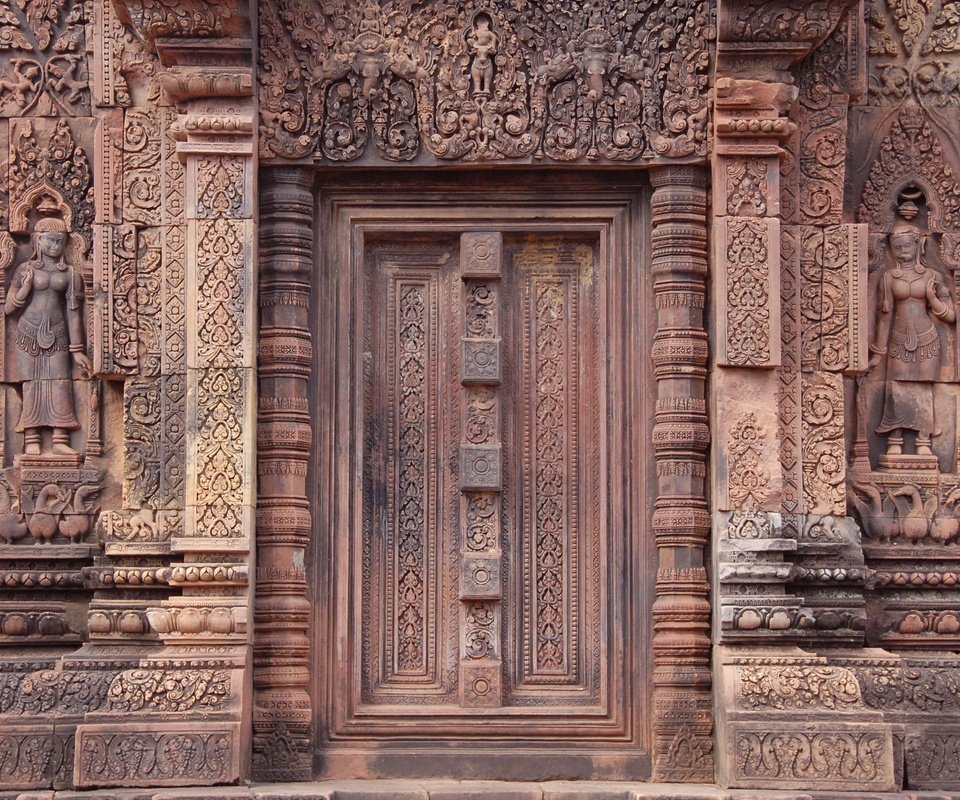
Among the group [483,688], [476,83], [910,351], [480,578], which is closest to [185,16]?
[476,83]

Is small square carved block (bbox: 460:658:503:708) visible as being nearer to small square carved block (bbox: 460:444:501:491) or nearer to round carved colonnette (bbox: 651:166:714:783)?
round carved colonnette (bbox: 651:166:714:783)

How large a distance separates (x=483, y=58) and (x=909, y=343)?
2.75 m

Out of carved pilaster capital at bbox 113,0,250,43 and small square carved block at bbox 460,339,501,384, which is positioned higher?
carved pilaster capital at bbox 113,0,250,43

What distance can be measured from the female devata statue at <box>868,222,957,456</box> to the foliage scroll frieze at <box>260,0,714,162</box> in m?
1.34

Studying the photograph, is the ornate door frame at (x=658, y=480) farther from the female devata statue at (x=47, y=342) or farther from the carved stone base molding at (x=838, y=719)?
the female devata statue at (x=47, y=342)

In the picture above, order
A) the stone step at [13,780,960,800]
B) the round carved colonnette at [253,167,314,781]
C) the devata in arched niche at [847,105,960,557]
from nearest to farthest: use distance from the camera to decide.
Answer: the stone step at [13,780,960,800], the round carved colonnette at [253,167,314,781], the devata in arched niche at [847,105,960,557]

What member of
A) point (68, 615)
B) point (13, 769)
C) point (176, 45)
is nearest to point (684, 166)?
point (176, 45)

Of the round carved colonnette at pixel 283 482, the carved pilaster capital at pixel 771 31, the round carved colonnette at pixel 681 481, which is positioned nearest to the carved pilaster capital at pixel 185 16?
the round carved colonnette at pixel 283 482

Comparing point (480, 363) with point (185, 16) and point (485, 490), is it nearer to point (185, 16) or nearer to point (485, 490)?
point (485, 490)

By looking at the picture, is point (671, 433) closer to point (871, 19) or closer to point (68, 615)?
point (871, 19)

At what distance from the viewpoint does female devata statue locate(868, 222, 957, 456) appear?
8.76 metres

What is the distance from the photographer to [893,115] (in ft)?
29.1

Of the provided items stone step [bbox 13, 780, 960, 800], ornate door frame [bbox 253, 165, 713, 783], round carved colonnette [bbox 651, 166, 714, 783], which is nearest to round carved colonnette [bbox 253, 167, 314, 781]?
ornate door frame [bbox 253, 165, 713, 783]

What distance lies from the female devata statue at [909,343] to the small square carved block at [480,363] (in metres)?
2.03
